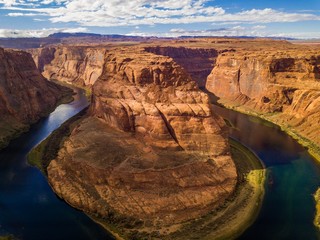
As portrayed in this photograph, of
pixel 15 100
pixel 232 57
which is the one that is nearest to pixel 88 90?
pixel 15 100

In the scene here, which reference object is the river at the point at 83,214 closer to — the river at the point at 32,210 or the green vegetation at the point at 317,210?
the river at the point at 32,210

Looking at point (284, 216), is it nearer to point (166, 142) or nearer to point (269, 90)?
point (166, 142)

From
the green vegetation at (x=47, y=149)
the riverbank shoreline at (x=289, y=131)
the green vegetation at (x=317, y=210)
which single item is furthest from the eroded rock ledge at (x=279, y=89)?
the green vegetation at (x=47, y=149)

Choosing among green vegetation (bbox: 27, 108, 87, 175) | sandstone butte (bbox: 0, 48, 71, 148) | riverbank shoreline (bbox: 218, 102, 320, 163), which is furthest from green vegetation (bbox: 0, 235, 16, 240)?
riverbank shoreline (bbox: 218, 102, 320, 163)

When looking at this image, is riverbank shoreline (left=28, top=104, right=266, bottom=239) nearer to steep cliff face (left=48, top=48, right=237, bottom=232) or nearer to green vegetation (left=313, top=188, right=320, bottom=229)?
steep cliff face (left=48, top=48, right=237, bottom=232)

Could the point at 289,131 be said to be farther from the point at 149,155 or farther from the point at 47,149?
the point at 47,149

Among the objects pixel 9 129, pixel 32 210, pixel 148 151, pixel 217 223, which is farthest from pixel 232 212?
pixel 9 129
